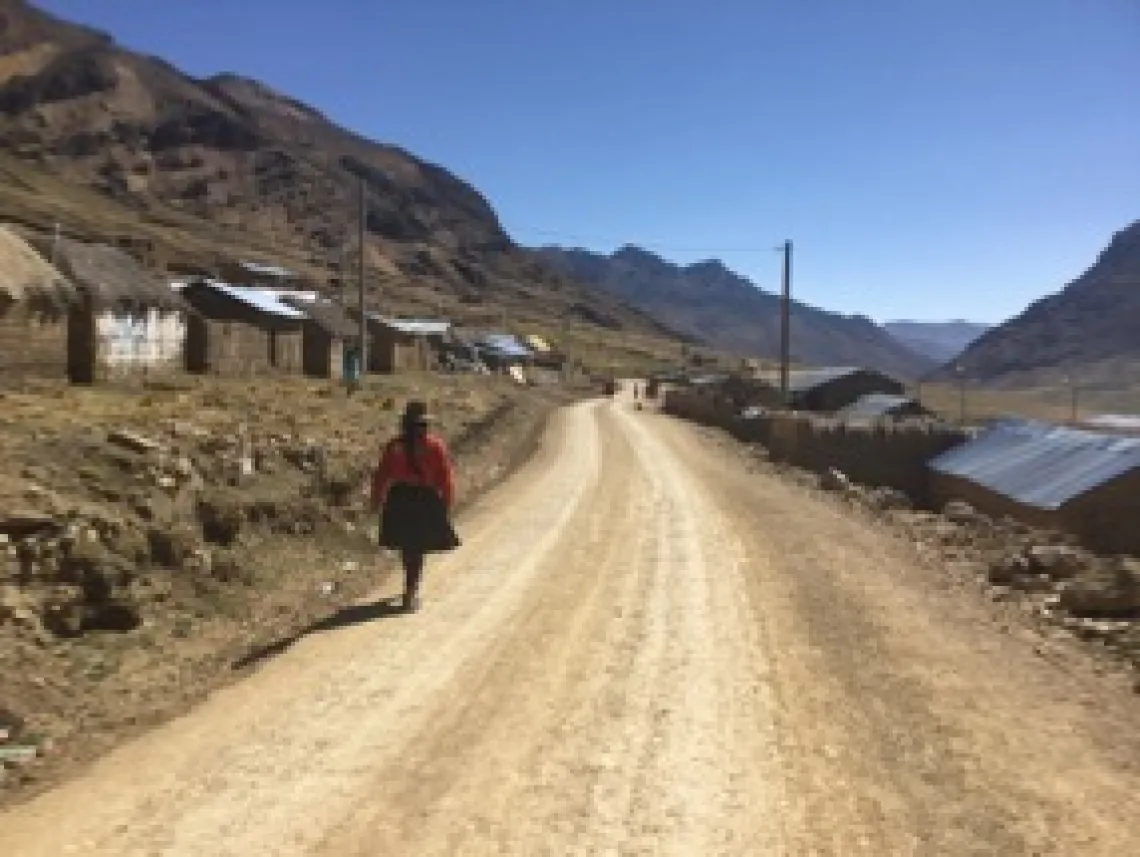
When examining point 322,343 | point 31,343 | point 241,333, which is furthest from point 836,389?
point 31,343

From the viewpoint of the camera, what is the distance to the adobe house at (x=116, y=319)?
26156 mm

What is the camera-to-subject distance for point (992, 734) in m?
8.08

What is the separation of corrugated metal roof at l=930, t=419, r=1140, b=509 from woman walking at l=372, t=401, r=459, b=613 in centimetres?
1435

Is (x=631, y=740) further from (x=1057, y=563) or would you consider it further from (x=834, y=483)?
(x=834, y=483)

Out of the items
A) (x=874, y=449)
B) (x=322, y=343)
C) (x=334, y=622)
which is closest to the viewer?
(x=334, y=622)

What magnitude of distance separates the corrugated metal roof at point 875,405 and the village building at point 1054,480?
25.7 m

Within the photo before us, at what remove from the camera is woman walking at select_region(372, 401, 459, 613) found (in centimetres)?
1159

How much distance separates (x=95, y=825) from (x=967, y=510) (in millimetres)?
20834

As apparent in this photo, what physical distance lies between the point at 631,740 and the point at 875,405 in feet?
174

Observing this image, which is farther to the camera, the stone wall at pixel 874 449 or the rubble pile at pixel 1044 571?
the stone wall at pixel 874 449

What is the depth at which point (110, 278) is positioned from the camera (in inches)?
1137

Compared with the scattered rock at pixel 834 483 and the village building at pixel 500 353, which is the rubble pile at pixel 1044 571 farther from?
the village building at pixel 500 353

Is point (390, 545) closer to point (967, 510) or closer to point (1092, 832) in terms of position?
point (1092, 832)

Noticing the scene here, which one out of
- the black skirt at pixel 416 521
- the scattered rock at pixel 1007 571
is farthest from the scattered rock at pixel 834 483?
the black skirt at pixel 416 521
